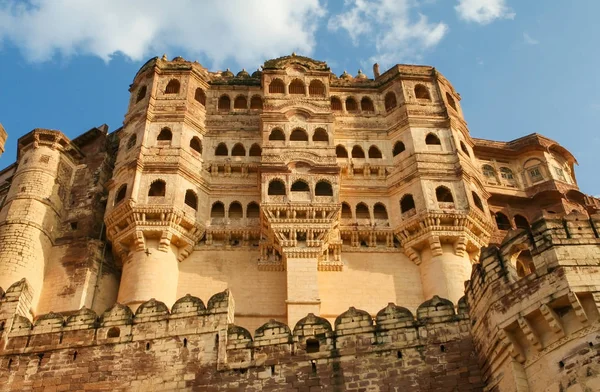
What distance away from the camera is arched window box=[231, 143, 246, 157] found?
27188 mm

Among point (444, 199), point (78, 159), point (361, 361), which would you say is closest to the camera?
point (361, 361)

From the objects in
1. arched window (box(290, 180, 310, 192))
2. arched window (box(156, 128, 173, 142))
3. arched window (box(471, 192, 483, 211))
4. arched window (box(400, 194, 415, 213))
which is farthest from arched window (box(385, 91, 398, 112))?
arched window (box(156, 128, 173, 142))

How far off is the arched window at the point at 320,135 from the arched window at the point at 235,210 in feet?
13.2

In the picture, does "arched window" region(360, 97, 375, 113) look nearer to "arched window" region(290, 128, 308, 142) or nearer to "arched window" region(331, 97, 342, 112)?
"arched window" region(331, 97, 342, 112)

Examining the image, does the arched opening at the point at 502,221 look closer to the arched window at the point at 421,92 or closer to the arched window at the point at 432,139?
the arched window at the point at 432,139

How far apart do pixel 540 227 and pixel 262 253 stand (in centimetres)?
1264

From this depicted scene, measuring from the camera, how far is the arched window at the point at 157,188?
955 inches

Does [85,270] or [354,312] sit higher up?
[85,270]

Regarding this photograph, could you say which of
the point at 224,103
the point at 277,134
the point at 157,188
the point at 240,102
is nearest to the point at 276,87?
the point at 240,102

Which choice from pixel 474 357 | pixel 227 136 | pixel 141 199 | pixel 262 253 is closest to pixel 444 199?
pixel 262 253

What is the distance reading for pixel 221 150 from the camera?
88.9 ft

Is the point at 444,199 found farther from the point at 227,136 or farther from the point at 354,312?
the point at 354,312

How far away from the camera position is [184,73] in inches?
1128

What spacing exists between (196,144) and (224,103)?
3323 mm
